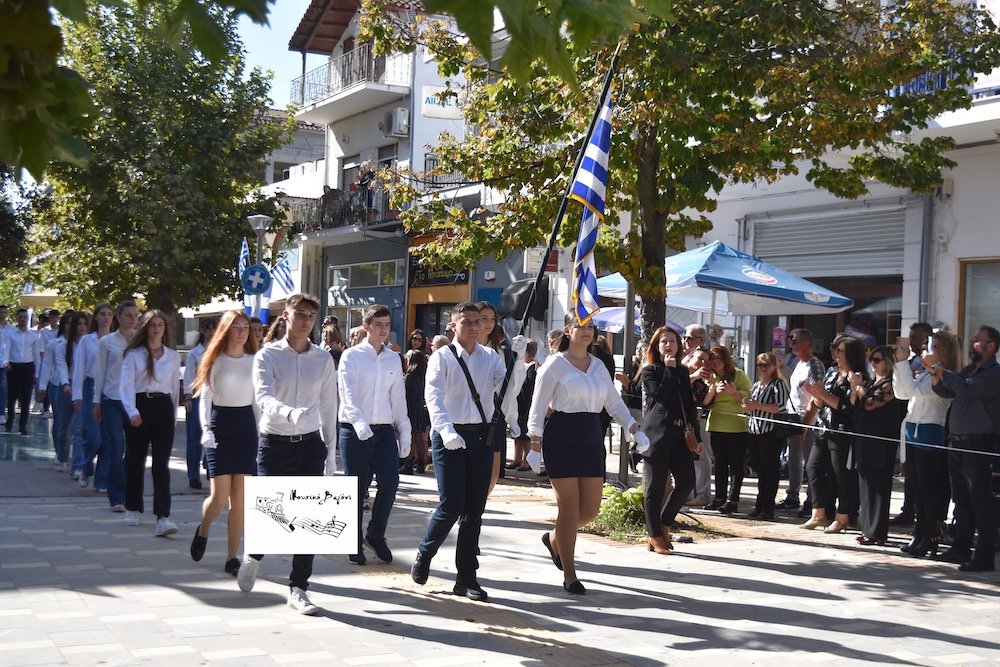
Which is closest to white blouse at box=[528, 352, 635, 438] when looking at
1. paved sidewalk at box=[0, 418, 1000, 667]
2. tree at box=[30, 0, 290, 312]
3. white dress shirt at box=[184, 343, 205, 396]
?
paved sidewalk at box=[0, 418, 1000, 667]

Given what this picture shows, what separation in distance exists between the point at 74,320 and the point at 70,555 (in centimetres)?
677

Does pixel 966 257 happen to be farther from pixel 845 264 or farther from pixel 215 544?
pixel 215 544

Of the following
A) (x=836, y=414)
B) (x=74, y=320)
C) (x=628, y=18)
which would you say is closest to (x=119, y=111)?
(x=74, y=320)

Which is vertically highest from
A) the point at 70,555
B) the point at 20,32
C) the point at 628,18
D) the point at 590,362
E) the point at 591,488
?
the point at 628,18

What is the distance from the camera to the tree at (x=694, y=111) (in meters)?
10.4

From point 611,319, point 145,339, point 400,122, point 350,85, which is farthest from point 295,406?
point 350,85

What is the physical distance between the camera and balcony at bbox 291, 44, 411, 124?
32594 millimetres

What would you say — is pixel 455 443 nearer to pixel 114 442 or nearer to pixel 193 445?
pixel 114 442

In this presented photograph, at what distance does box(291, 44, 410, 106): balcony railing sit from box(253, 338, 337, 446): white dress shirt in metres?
23.7

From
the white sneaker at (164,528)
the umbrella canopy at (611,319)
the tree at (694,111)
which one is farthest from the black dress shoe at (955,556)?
the umbrella canopy at (611,319)

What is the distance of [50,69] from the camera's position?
3062 millimetres

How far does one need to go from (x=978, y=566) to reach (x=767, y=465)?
9.89 feet

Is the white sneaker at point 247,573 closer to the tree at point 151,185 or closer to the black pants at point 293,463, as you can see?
the black pants at point 293,463

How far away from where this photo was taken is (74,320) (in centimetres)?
1490
